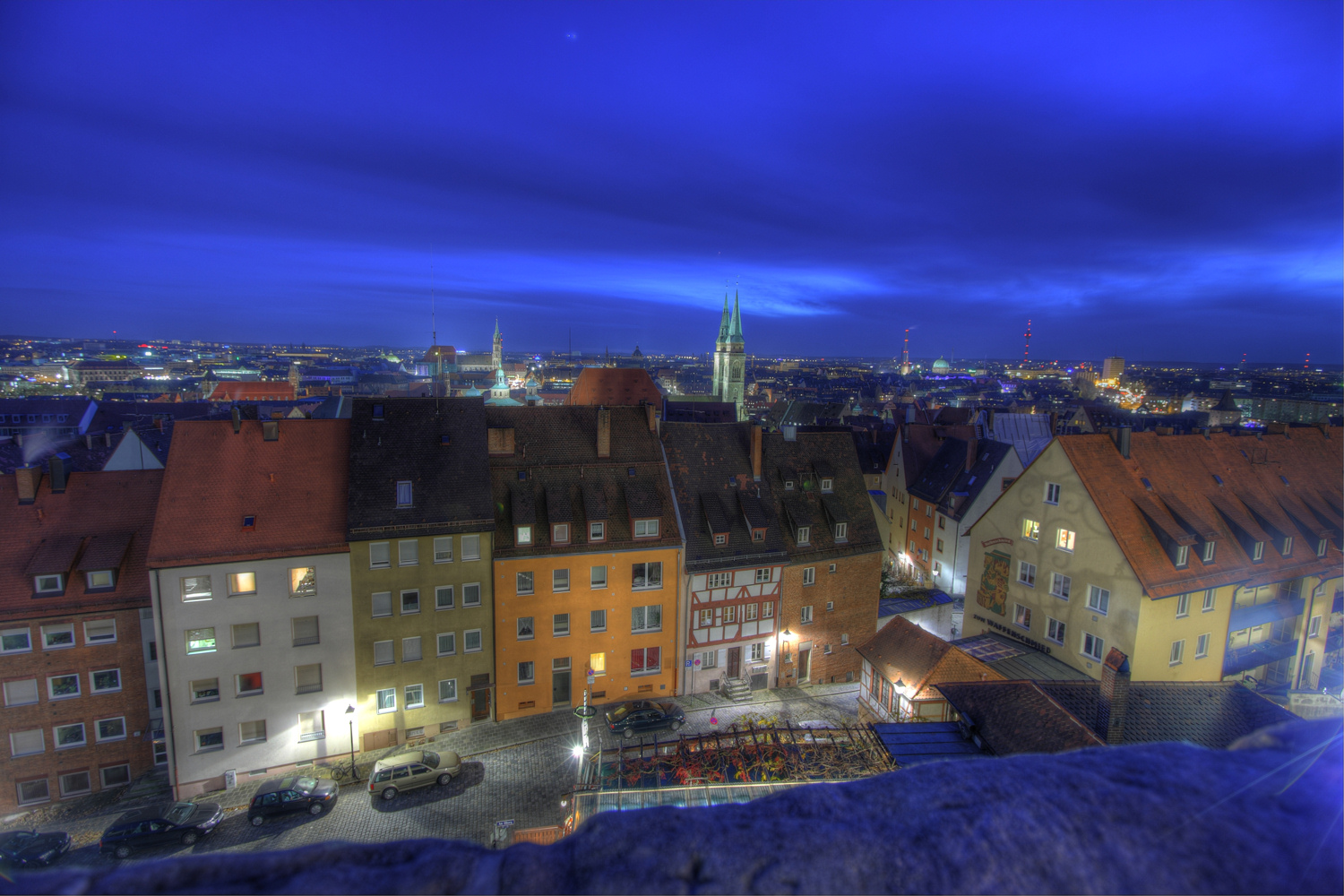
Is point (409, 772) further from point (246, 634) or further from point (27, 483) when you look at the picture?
point (27, 483)

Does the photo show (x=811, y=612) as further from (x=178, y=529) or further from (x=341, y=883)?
(x=341, y=883)

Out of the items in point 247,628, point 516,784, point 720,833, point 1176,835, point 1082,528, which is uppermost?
point 1176,835

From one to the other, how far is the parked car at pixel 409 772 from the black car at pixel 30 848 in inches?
345

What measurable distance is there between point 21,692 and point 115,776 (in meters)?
4.55

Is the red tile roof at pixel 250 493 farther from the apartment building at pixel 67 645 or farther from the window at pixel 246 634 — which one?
the apartment building at pixel 67 645

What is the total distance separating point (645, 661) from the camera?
28.1m

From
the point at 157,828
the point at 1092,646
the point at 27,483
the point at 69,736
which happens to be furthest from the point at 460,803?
the point at 1092,646

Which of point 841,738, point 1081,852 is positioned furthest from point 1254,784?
point 841,738

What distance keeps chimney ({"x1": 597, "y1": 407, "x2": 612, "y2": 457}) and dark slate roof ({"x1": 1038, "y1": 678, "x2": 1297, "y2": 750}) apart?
1939 centimetres

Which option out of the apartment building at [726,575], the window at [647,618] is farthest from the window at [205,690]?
the apartment building at [726,575]

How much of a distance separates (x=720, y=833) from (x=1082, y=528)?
26951 millimetres

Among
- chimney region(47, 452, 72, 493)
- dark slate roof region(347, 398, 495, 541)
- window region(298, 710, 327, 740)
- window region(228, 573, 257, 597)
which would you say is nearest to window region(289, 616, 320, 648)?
window region(228, 573, 257, 597)

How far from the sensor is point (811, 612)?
30.3m

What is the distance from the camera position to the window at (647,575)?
27.5 m
